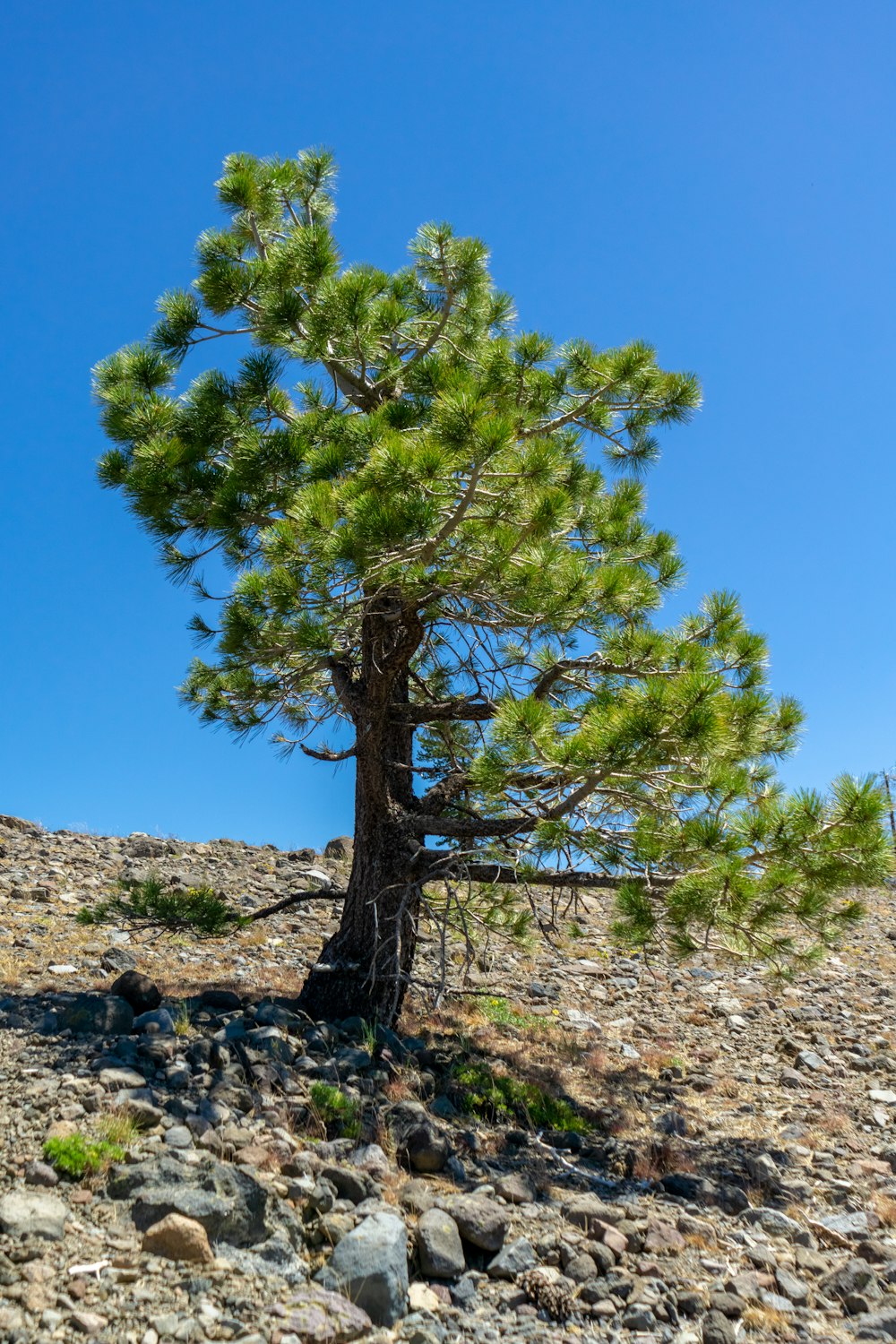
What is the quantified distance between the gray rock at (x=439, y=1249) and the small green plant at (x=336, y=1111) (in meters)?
1.13

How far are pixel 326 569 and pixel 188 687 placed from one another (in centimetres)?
344

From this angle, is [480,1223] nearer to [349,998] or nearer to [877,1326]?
[877,1326]

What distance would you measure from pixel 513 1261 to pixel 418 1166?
1.09 metres

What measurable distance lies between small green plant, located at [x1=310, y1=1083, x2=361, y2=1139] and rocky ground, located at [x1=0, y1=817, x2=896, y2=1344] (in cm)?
3

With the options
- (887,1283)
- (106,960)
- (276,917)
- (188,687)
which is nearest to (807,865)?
(887,1283)

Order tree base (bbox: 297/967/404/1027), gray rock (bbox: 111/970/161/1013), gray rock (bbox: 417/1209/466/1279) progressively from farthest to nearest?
tree base (bbox: 297/967/404/1027), gray rock (bbox: 111/970/161/1013), gray rock (bbox: 417/1209/466/1279)

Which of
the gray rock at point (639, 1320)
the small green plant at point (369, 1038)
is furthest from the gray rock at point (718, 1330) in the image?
the small green plant at point (369, 1038)

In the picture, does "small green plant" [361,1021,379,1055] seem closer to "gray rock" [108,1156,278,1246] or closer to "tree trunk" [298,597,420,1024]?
"tree trunk" [298,597,420,1024]

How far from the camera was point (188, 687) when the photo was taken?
998 cm

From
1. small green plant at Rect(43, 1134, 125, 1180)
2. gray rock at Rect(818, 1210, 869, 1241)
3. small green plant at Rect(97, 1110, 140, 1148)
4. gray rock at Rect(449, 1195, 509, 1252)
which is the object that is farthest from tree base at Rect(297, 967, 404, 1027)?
gray rock at Rect(818, 1210, 869, 1241)

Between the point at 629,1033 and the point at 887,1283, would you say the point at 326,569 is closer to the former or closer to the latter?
the point at 887,1283

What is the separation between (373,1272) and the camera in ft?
14.9

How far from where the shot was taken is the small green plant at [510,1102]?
7.43 metres

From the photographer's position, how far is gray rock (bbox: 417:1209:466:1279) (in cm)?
493
